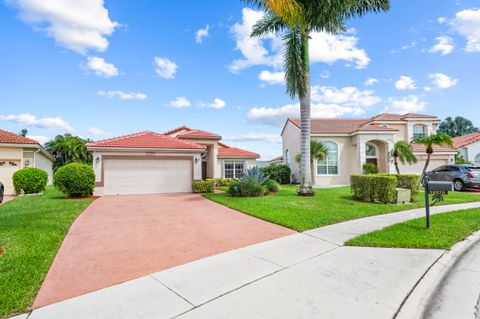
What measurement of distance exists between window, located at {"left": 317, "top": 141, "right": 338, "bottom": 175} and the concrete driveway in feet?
44.9

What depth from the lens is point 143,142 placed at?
1683 centimetres

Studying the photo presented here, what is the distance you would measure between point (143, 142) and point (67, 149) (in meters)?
32.1

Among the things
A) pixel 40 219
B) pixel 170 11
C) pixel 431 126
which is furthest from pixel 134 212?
pixel 431 126

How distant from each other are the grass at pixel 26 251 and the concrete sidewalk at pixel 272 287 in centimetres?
52

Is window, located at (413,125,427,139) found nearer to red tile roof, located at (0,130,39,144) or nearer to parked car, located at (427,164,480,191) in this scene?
parked car, located at (427,164,480,191)

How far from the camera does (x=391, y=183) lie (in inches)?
430

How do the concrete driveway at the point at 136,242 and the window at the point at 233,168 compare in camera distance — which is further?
the window at the point at 233,168

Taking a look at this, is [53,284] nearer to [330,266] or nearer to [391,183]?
[330,266]

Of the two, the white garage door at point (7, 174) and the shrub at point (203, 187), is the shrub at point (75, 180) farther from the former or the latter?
the white garage door at point (7, 174)

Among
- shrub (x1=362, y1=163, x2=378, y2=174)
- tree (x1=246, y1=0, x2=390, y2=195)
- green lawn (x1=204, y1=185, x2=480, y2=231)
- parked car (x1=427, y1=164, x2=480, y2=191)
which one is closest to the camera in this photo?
green lawn (x1=204, y1=185, x2=480, y2=231)

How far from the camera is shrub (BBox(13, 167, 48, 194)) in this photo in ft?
52.3

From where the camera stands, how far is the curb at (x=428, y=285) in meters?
3.04

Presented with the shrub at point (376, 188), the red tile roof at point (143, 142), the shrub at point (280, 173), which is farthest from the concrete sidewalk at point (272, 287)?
the shrub at point (280, 173)

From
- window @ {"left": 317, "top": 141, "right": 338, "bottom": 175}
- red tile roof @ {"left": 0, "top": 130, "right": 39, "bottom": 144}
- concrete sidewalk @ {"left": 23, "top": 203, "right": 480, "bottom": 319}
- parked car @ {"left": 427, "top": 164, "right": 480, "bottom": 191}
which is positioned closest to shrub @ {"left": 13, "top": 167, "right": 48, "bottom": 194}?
red tile roof @ {"left": 0, "top": 130, "right": 39, "bottom": 144}
